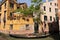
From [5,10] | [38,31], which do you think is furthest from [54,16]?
[5,10]

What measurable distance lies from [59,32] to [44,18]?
66 cm

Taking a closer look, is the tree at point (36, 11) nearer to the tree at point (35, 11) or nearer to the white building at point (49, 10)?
the tree at point (35, 11)

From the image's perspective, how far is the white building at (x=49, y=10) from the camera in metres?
5.38

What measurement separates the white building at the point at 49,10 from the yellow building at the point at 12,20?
533mm

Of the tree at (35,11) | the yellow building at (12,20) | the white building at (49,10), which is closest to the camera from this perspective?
the yellow building at (12,20)

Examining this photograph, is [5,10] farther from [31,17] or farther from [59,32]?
[59,32]

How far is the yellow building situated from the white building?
53 cm

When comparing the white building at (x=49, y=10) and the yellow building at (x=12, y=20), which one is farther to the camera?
the white building at (x=49, y=10)

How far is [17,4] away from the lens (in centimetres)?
514

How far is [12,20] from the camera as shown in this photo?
5000 millimetres

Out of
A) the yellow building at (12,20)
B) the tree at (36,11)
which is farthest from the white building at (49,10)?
the yellow building at (12,20)

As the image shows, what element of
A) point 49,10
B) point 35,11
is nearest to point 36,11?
point 35,11

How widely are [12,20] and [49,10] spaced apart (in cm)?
121

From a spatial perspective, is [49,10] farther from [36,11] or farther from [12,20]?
[12,20]
